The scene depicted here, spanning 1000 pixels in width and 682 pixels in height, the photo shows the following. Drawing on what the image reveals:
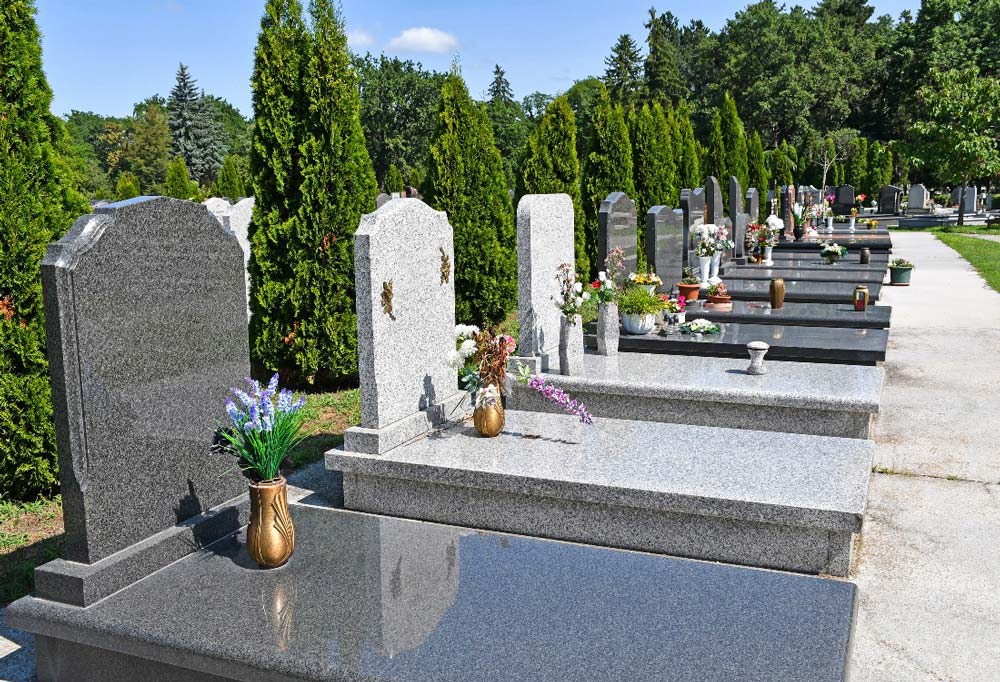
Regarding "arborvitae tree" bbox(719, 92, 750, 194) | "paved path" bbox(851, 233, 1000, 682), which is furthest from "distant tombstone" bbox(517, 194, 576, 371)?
"arborvitae tree" bbox(719, 92, 750, 194)

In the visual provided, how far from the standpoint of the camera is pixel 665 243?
12.1m

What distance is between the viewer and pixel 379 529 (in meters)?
4.65

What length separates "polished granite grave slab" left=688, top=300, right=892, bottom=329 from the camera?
10.3 m

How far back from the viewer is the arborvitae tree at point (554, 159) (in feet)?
44.3

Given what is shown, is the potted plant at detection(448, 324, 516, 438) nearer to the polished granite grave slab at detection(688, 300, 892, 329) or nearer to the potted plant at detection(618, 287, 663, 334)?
the potted plant at detection(618, 287, 663, 334)

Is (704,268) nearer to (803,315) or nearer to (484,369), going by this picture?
(803,315)

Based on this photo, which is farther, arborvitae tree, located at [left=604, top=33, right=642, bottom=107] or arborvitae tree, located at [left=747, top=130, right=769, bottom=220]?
arborvitae tree, located at [left=604, top=33, right=642, bottom=107]

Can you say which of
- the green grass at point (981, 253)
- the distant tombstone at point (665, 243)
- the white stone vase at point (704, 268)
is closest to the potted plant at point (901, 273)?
the green grass at point (981, 253)

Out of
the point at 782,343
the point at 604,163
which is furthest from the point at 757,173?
the point at 782,343

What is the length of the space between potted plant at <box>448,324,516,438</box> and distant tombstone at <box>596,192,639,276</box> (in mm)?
3507

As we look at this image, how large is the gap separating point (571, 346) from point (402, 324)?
2.20 metres

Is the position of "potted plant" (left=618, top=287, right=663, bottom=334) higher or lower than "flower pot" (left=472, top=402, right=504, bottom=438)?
higher

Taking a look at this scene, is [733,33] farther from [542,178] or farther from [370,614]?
[370,614]

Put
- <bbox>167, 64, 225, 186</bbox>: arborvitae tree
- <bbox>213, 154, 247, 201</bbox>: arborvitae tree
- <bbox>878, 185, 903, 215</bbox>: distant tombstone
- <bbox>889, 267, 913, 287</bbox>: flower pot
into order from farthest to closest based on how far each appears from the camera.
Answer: <bbox>167, 64, 225, 186</bbox>: arborvitae tree < <bbox>878, 185, 903, 215</bbox>: distant tombstone < <bbox>213, 154, 247, 201</bbox>: arborvitae tree < <bbox>889, 267, 913, 287</bbox>: flower pot
